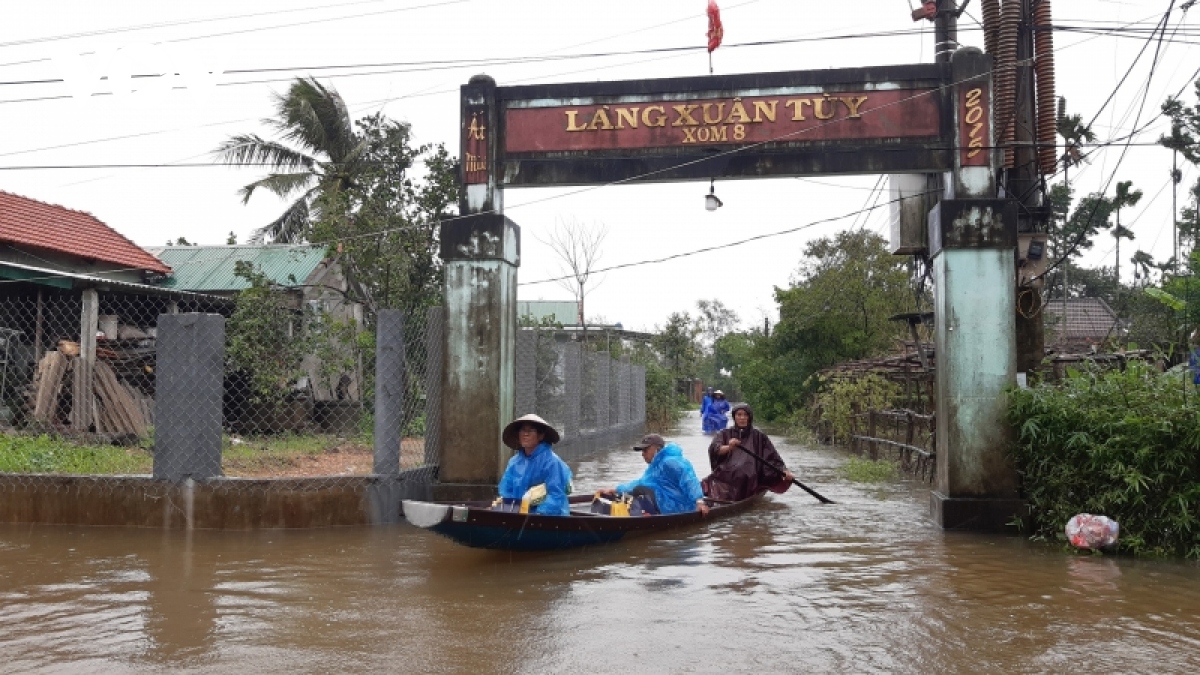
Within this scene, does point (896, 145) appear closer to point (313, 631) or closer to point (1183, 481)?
point (1183, 481)

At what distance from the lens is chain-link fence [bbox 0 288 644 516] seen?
8.99 m

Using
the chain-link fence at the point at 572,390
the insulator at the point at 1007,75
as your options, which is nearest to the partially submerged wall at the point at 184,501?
the chain-link fence at the point at 572,390

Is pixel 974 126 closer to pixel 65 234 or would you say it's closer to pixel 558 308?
pixel 65 234

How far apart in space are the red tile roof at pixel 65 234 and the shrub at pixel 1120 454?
50.0 ft

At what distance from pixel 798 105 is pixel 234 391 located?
1185 cm

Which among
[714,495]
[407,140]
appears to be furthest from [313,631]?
[407,140]

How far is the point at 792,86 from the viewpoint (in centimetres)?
990

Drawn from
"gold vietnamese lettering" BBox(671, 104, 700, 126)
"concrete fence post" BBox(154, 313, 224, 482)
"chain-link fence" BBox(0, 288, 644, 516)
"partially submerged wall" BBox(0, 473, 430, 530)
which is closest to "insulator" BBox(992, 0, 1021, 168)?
"gold vietnamese lettering" BBox(671, 104, 700, 126)

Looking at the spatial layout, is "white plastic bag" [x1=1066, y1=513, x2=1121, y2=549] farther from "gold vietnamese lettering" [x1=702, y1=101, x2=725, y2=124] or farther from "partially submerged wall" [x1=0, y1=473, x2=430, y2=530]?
"partially submerged wall" [x1=0, y1=473, x2=430, y2=530]

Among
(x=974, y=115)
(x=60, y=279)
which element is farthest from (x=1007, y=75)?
(x=60, y=279)

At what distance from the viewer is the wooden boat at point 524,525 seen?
674 centimetres

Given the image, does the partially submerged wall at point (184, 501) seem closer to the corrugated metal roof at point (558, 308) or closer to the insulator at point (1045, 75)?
the insulator at point (1045, 75)

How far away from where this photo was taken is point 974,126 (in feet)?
30.8

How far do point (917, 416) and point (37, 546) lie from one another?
1134 cm
